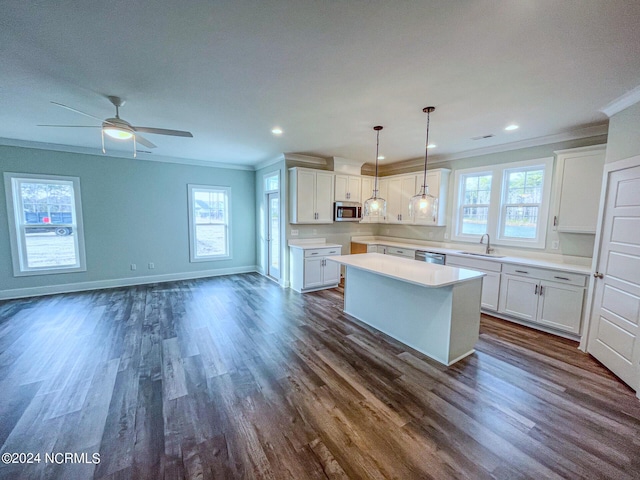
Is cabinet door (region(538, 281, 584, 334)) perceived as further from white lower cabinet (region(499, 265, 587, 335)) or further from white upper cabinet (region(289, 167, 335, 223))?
white upper cabinet (region(289, 167, 335, 223))

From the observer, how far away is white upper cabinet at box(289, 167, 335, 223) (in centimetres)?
506

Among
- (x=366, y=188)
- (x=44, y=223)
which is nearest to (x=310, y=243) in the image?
(x=366, y=188)

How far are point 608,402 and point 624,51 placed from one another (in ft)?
8.83

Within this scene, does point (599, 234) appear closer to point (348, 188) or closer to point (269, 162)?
point (348, 188)

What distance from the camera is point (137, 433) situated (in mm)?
1821

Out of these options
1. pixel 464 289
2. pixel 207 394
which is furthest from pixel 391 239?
pixel 207 394

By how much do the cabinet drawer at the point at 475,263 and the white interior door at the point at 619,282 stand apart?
1086mm

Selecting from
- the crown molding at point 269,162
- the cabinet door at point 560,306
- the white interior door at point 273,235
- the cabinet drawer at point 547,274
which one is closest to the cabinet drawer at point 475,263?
the cabinet drawer at point 547,274

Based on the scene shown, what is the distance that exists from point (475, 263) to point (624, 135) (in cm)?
212

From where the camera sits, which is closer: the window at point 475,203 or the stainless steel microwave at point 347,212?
the window at point 475,203

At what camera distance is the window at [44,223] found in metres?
4.50

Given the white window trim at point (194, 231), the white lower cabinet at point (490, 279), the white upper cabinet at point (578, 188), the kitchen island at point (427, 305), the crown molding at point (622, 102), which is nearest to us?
the crown molding at point (622, 102)

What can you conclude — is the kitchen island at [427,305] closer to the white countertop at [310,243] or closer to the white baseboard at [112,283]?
the white countertop at [310,243]

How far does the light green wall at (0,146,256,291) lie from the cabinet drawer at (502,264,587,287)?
5574 millimetres
